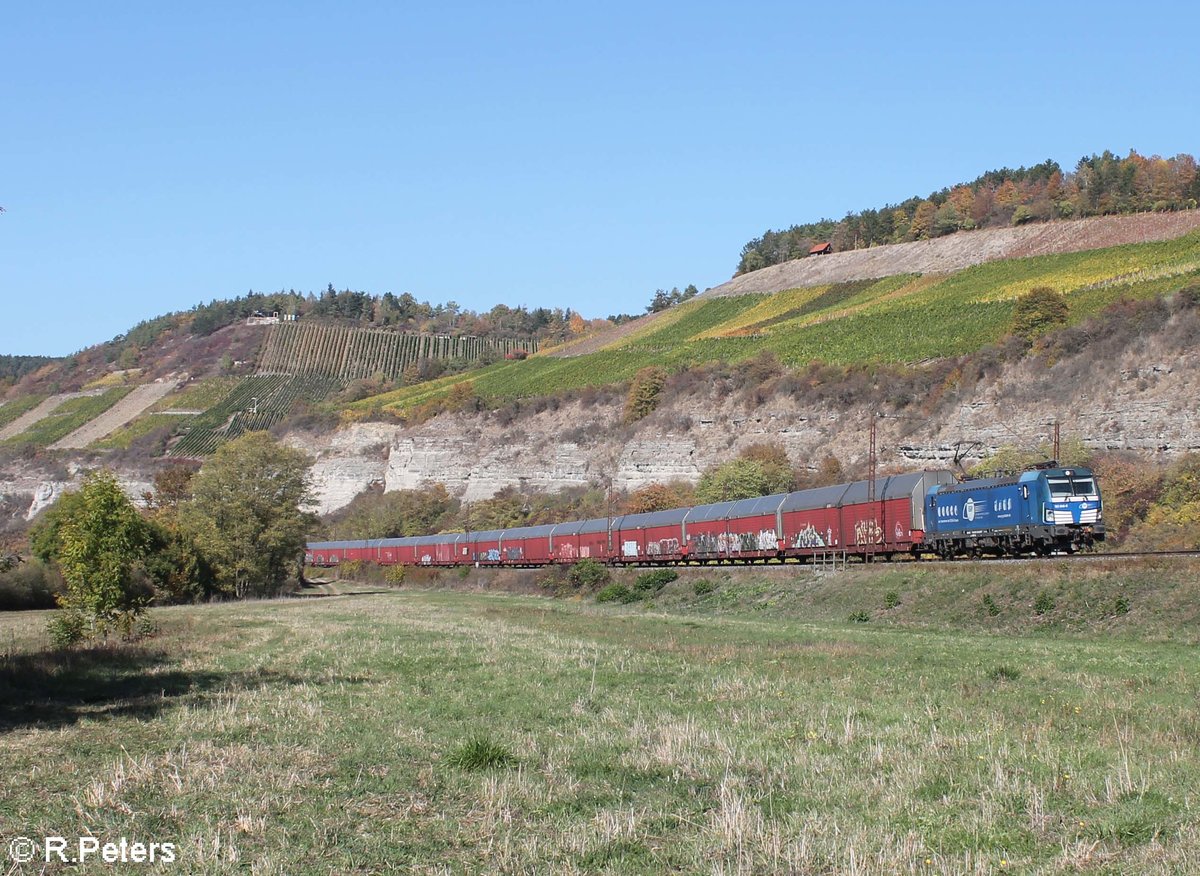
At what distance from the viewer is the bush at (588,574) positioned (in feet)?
219

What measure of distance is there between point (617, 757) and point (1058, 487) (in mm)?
32152

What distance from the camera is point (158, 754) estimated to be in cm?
1408

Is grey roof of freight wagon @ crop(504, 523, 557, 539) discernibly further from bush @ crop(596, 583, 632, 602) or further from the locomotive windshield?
the locomotive windshield

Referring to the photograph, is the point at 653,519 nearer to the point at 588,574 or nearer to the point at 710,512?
the point at 588,574

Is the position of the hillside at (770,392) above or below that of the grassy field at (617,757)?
above

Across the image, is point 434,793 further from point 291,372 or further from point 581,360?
point 291,372

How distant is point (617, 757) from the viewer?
45.8ft

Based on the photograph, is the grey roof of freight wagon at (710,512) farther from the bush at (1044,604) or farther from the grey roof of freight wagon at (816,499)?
the bush at (1044,604)

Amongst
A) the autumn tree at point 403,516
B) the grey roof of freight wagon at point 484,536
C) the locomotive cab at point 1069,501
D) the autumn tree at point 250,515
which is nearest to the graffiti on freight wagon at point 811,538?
the locomotive cab at point 1069,501

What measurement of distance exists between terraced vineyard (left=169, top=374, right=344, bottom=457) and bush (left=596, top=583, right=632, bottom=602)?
10004 centimetres

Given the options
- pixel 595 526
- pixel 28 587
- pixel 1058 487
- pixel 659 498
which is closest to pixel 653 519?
pixel 595 526

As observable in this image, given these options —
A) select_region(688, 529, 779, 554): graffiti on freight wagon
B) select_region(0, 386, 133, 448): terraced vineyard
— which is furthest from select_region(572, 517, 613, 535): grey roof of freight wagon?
select_region(0, 386, 133, 448): terraced vineyard

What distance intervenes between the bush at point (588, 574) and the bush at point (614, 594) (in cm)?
462

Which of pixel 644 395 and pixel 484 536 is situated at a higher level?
pixel 644 395
